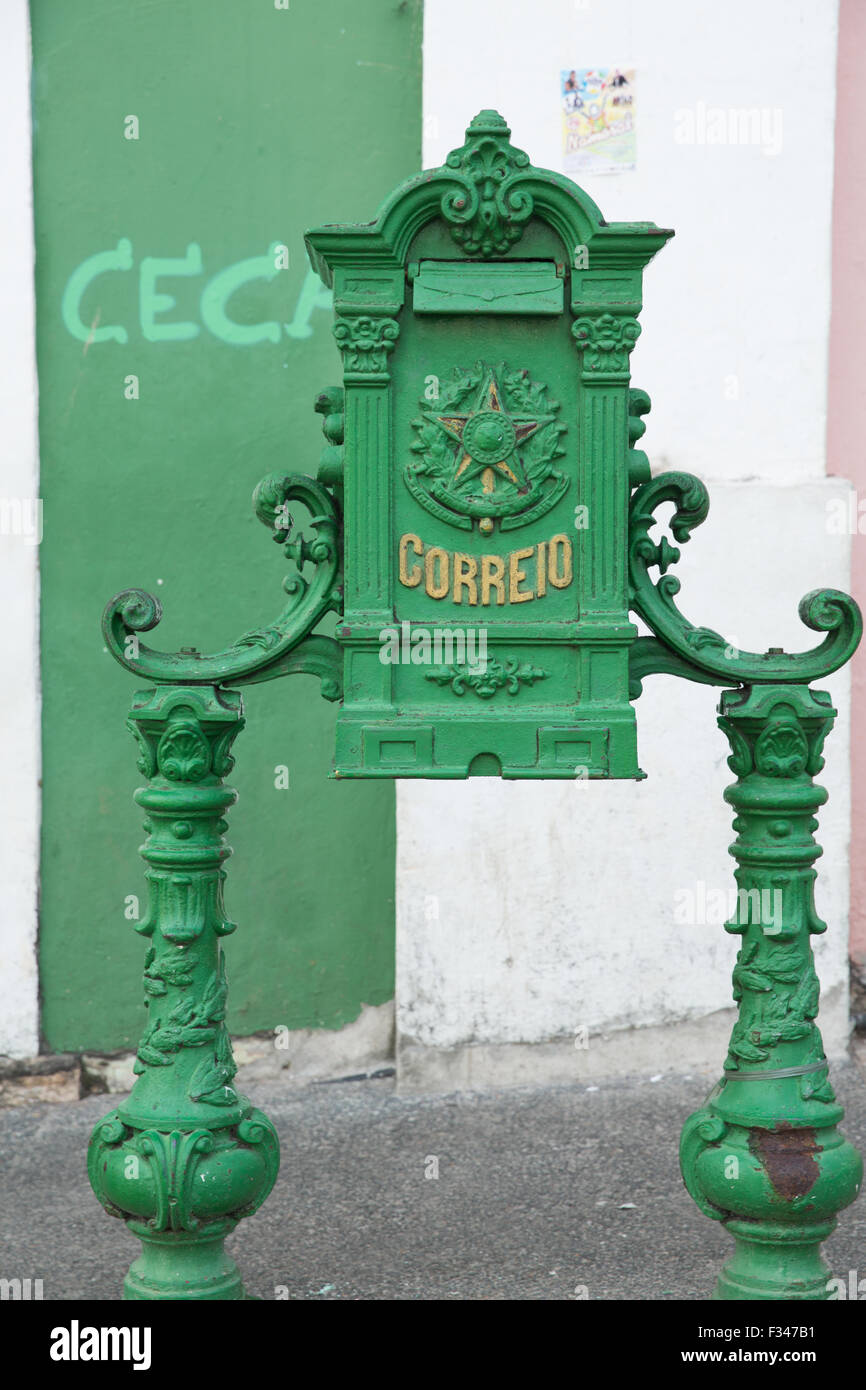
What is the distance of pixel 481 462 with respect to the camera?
99.2 inches

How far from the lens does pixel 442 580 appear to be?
2545 millimetres

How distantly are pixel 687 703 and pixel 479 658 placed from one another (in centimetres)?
187

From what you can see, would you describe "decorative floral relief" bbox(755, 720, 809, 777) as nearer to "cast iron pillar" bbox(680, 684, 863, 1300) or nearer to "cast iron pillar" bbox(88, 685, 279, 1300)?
"cast iron pillar" bbox(680, 684, 863, 1300)

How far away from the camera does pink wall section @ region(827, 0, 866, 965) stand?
14.6ft

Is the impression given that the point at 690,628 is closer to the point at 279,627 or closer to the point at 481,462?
the point at 481,462

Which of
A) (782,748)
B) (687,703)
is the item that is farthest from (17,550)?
(782,748)

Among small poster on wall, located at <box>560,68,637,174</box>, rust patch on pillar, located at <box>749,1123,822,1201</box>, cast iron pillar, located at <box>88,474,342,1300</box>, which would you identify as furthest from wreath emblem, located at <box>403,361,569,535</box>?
small poster on wall, located at <box>560,68,637,174</box>

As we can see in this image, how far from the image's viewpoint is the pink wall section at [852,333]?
14.6 ft

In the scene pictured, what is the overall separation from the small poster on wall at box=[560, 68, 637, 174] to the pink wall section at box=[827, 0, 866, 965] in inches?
29.3

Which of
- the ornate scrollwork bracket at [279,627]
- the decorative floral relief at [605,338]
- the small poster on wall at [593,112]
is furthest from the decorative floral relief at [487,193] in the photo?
the small poster on wall at [593,112]

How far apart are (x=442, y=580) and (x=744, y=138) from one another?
7.89 ft

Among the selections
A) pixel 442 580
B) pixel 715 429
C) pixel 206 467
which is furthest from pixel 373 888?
pixel 442 580
